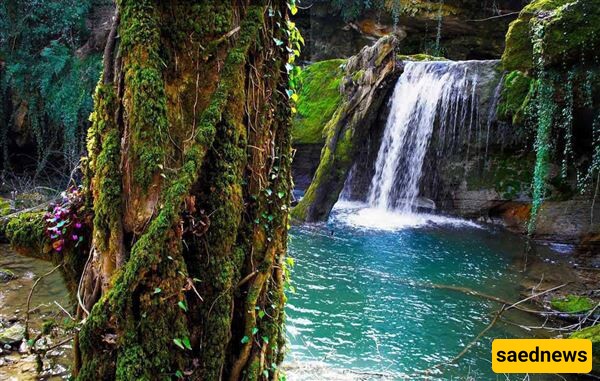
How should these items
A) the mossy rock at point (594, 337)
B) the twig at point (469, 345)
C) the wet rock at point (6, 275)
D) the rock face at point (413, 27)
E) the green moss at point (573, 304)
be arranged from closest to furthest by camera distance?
the mossy rock at point (594, 337) → the twig at point (469, 345) → the green moss at point (573, 304) → the wet rock at point (6, 275) → the rock face at point (413, 27)

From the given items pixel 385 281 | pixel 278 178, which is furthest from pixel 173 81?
pixel 385 281

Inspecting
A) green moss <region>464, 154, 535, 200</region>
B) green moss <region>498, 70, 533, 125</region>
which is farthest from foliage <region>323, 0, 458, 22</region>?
green moss <region>464, 154, 535, 200</region>

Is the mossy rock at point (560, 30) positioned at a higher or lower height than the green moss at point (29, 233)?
higher

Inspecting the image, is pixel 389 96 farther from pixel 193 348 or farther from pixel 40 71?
pixel 193 348

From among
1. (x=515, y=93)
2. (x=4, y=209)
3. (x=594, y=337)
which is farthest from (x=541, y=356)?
(x=4, y=209)

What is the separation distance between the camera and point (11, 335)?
149 inches

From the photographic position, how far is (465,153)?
35.4 feet

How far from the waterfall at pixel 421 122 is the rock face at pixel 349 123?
2149mm

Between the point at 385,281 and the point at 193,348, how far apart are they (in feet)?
16.0

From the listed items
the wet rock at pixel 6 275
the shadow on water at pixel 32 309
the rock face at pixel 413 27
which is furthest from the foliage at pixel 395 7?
the wet rock at pixel 6 275

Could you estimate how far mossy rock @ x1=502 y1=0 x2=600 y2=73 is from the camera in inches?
252

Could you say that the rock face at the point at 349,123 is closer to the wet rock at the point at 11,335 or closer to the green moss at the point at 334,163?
the green moss at the point at 334,163

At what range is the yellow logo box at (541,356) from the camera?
413 cm

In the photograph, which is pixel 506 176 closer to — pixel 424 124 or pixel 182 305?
pixel 424 124
